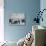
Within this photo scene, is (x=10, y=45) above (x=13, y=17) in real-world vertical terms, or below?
below

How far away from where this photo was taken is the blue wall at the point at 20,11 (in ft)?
17.1

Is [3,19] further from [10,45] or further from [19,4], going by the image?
[10,45]

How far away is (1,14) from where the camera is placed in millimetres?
5289

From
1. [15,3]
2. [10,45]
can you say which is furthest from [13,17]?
[10,45]

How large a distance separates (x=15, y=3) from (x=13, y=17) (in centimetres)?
55

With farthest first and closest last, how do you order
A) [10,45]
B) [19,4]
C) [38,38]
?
[19,4]
[10,45]
[38,38]

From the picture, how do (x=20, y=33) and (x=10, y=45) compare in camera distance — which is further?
(x=20, y=33)

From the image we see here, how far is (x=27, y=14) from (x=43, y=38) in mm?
2861

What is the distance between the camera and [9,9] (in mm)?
5223

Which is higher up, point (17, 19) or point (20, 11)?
point (20, 11)

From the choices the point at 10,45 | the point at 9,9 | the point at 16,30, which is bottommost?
the point at 10,45

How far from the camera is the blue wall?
17.1 ft

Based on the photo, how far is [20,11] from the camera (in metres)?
5.21

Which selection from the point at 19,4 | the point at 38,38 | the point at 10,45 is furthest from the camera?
the point at 19,4
